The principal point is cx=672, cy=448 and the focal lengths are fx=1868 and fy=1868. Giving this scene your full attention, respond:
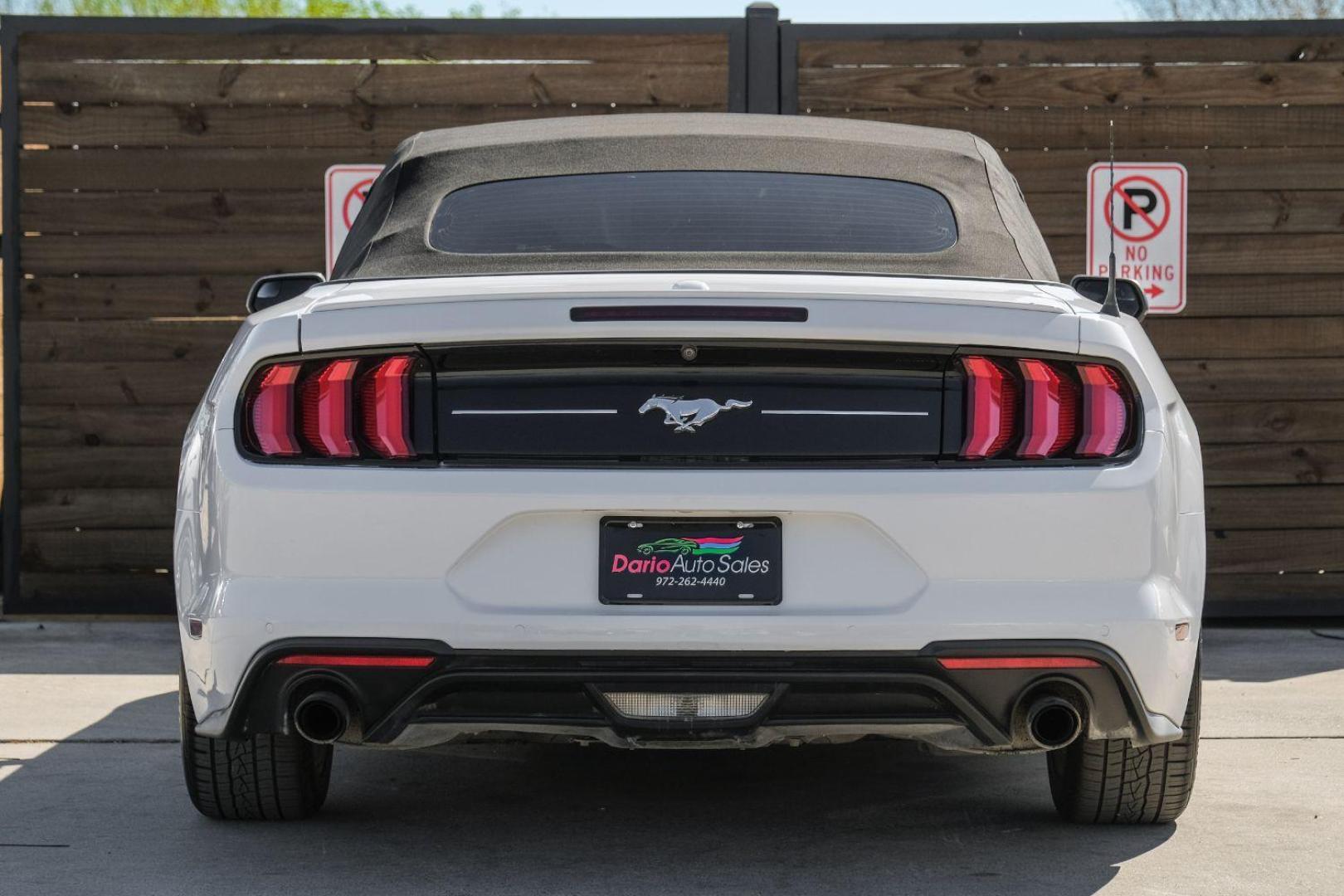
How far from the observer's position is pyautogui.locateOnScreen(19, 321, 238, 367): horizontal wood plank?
329 inches

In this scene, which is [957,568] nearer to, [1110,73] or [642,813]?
[642,813]

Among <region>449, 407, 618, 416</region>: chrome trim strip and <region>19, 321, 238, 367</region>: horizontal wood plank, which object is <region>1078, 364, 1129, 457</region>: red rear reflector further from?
<region>19, 321, 238, 367</region>: horizontal wood plank

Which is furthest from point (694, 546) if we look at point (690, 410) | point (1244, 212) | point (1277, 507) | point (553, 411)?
point (1244, 212)

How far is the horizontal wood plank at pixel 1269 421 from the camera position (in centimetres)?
830

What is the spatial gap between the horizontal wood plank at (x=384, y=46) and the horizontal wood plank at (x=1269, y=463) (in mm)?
2852

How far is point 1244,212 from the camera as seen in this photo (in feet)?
27.4

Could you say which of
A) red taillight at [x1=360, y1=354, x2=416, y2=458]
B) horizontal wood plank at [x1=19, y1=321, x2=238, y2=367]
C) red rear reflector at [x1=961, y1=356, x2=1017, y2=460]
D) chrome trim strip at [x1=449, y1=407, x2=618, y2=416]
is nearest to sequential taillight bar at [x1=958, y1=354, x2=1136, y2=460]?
red rear reflector at [x1=961, y1=356, x2=1017, y2=460]

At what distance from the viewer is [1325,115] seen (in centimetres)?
840

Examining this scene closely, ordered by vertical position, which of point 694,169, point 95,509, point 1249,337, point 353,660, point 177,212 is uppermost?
point 177,212

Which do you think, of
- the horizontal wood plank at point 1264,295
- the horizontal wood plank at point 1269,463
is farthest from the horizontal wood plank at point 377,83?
the horizontal wood plank at point 1269,463

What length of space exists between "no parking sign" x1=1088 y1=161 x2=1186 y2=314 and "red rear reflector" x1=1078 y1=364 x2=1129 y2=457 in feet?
15.8

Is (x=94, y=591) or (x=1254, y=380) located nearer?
(x=1254, y=380)

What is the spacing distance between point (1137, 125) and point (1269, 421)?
4.74 ft

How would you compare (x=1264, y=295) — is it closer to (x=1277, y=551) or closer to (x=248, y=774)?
(x=1277, y=551)
